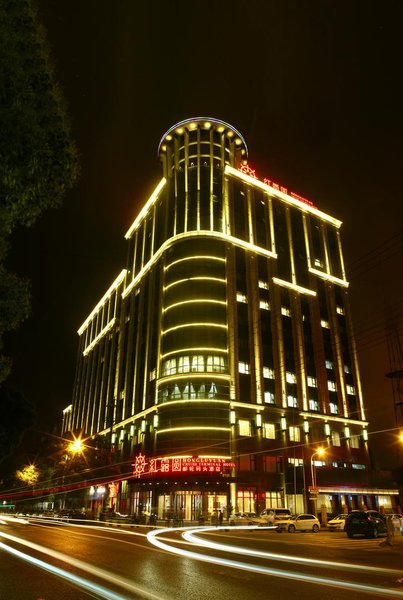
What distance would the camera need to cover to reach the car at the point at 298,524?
112 ft

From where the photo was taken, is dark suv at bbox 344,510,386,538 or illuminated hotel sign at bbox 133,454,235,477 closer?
dark suv at bbox 344,510,386,538

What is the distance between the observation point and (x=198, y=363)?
6194 centimetres

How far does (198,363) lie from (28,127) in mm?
56094

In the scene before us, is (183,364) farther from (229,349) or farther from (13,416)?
(13,416)

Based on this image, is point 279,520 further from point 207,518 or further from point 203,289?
point 203,289

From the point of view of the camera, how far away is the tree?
283 inches

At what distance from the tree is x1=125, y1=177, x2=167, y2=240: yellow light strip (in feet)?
262

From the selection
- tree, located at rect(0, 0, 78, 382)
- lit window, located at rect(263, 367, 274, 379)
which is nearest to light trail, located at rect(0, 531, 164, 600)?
tree, located at rect(0, 0, 78, 382)

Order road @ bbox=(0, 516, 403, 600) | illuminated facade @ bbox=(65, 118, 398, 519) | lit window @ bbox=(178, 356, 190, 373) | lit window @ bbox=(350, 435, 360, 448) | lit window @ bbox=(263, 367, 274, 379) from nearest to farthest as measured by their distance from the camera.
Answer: road @ bbox=(0, 516, 403, 600), illuminated facade @ bbox=(65, 118, 398, 519), lit window @ bbox=(178, 356, 190, 373), lit window @ bbox=(263, 367, 274, 379), lit window @ bbox=(350, 435, 360, 448)

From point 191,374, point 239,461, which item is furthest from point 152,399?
point 239,461

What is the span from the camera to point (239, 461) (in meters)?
58.5

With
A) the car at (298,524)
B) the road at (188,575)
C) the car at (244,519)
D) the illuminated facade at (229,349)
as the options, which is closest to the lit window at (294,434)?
the illuminated facade at (229,349)

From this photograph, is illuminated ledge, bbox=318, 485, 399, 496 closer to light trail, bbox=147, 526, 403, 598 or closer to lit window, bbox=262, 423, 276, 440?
lit window, bbox=262, 423, 276, 440

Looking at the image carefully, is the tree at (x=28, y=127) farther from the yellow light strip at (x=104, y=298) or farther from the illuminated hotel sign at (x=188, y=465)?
the yellow light strip at (x=104, y=298)
